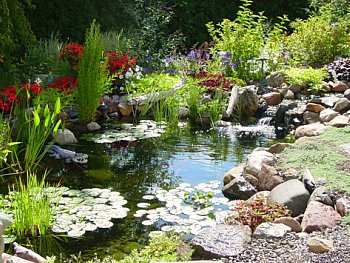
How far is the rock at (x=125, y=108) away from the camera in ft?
29.8

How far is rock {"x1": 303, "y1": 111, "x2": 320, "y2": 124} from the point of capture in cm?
843

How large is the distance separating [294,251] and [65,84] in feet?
16.5

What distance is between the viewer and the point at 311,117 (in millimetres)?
8453

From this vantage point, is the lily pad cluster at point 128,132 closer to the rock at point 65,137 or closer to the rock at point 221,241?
the rock at point 65,137

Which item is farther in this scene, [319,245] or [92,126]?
[92,126]

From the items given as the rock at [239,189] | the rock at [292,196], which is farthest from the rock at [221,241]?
Result: the rock at [239,189]

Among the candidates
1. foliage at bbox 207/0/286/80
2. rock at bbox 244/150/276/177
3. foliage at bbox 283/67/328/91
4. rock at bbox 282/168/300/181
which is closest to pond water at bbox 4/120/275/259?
rock at bbox 244/150/276/177

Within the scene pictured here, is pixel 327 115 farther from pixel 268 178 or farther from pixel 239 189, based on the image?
pixel 239 189

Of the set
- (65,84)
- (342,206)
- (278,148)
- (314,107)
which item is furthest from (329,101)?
(342,206)

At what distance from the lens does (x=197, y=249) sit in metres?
4.27

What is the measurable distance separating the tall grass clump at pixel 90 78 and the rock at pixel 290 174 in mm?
3192

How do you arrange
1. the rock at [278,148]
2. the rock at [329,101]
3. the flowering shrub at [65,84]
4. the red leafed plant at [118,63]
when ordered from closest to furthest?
the rock at [278,148]
the flowering shrub at [65,84]
the rock at [329,101]
the red leafed plant at [118,63]

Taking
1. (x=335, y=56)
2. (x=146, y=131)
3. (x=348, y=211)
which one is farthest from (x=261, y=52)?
(x=348, y=211)

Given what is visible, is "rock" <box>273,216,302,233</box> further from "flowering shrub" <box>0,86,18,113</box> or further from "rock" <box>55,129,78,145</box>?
"flowering shrub" <box>0,86,18,113</box>
